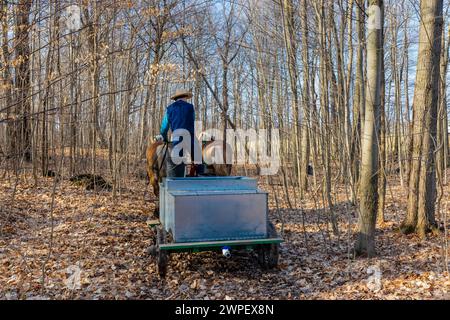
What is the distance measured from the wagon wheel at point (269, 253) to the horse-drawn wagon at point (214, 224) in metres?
0.01

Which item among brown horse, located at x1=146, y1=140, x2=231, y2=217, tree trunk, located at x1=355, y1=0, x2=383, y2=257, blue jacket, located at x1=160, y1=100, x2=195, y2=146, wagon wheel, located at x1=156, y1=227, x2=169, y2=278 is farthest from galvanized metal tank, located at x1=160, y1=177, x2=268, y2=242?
brown horse, located at x1=146, y1=140, x2=231, y2=217

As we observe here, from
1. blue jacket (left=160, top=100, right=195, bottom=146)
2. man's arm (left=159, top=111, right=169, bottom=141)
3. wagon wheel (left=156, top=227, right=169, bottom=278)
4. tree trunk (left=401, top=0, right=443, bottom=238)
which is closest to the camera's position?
wagon wheel (left=156, top=227, right=169, bottom=278)

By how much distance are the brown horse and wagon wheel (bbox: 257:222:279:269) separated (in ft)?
9.23

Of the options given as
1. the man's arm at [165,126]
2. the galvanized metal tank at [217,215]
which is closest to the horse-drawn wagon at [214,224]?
the galvanized metal tank at [217,215]

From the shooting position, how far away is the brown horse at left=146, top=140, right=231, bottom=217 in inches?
305

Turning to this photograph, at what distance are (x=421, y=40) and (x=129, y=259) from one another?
5.48m

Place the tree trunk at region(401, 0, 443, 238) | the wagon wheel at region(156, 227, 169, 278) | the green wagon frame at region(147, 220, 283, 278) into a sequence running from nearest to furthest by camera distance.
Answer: the green wagon frame at region(147, 220, 283, 278) → the wagon wheel at region(156, 227, 169, 278) → the tree trunk at region(401, 0, 443, 238)

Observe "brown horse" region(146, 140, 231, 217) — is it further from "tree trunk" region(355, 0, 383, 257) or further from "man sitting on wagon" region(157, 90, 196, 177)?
"tree trunk" region(355, 0, 383, 257)

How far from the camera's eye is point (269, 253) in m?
5.18

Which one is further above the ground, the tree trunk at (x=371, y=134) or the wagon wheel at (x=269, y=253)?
the tree trunk at (x=371, y=134)

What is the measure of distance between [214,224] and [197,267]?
952mm

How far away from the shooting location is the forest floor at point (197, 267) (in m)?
4.45

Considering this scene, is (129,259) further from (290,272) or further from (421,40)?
(421,40)

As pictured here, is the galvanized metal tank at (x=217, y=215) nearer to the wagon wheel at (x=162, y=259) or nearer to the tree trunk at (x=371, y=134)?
the wagon wheel at (x=162, y=259)
